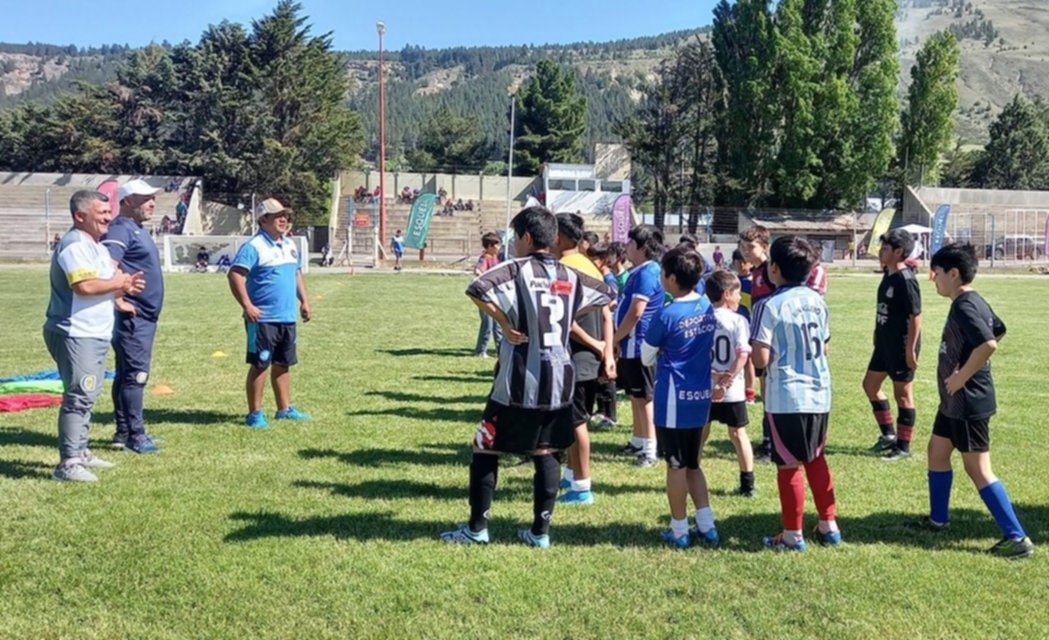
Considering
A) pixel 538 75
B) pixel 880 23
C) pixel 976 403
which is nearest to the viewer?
pixel 976 403

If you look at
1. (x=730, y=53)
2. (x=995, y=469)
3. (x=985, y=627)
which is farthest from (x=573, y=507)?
(x=730, y=53)

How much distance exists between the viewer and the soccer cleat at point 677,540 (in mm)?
5086

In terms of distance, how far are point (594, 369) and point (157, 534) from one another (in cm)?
331

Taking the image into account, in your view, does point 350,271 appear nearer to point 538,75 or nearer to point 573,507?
point 573,507

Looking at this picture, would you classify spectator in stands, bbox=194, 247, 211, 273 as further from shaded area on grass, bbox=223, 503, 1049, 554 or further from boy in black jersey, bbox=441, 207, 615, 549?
boy in black jersey, bbox=441, 207, 615, 549

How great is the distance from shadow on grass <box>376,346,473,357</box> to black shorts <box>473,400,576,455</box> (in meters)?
8.90

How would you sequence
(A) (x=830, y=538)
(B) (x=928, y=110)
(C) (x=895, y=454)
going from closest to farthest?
(A) (x=830, y=538), (C) (x=895, y=454), (B) (x=928, y=110)

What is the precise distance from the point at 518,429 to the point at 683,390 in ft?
3.55

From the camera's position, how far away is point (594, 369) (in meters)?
6.47

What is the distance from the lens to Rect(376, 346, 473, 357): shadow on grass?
13.7 metres

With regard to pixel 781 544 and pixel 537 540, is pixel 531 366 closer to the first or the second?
pixel 537 540

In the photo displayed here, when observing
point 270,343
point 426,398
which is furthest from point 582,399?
point 426,398

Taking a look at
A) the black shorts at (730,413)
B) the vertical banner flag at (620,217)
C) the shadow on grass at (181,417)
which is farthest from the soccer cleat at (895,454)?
the vertical banner flag at (620,217)

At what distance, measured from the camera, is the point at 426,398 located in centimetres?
1003
